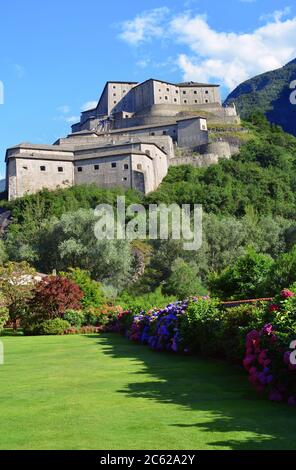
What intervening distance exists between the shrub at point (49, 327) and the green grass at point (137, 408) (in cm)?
1070

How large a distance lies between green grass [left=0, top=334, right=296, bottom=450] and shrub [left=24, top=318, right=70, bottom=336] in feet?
35.1

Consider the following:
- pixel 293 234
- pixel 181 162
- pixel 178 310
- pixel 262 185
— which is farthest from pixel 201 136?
pixel 178 310

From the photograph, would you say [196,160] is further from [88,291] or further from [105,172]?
[88,291]

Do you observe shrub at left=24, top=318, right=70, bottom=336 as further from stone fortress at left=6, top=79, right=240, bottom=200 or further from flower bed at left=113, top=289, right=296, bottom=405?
stone fortress at left=6, top=79, right=240, bottom=200

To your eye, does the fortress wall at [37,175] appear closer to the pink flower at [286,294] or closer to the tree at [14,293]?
the tree at [14,293]

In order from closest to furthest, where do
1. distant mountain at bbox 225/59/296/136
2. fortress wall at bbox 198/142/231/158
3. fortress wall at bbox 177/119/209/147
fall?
fortress wall at bbox 198/142/231/158, fortress wall at bbox 177/119/209/147, distant mountain at bbox 225/59/296/136

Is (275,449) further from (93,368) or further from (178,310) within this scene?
(178,310)

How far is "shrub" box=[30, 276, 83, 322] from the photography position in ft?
73.7

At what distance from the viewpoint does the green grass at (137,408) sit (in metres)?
5.10

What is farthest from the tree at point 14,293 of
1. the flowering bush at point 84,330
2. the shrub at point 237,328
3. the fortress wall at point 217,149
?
the fortress wall at point 217,149

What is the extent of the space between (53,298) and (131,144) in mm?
54988

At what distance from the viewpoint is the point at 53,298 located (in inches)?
885

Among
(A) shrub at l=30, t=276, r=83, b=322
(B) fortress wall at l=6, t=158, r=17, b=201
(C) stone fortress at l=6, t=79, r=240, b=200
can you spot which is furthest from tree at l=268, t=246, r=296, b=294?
(B) fortress wall at l=6, t=158, r=17, b=201

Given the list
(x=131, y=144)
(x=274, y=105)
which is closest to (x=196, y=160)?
(x=131, y=144)
